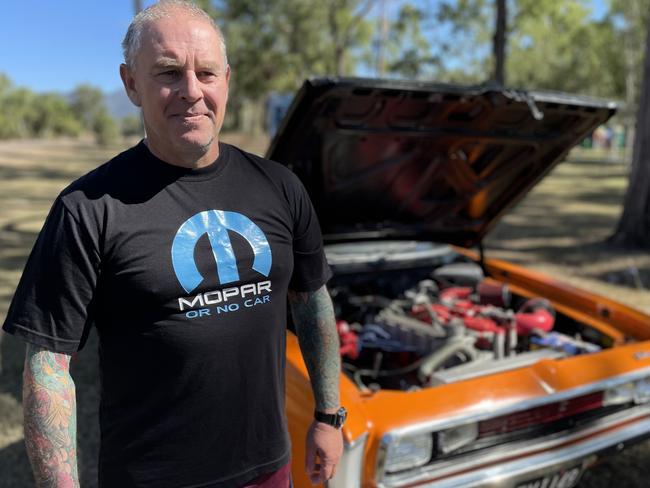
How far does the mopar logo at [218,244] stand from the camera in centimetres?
128

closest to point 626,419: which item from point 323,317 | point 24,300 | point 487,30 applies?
point 323,317

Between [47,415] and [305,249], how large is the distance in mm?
750

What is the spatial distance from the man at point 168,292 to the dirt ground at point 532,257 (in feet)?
5.97

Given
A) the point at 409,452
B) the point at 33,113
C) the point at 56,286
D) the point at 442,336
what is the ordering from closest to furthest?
the point at 56,286 < the point at 409,452 < the point at 442,336 < the point at 33,113

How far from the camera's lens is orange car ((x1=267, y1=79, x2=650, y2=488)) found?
205 cm

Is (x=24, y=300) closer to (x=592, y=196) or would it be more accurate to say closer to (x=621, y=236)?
(x=621, y=236)

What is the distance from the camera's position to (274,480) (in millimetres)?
1520

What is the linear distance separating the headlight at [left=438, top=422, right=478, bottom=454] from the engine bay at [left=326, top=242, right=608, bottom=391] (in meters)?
0.24

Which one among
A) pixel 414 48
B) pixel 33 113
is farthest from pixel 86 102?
pixel 414 48

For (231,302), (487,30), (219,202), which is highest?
(487,30)

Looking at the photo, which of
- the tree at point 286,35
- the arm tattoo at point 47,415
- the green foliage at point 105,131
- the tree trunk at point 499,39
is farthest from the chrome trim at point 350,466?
the green foliage at point 105,131

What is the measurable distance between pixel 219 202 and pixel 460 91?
5.17ft

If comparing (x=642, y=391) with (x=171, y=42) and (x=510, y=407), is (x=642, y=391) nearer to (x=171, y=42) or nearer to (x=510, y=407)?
(x=510, y=407)

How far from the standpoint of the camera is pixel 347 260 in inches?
132
